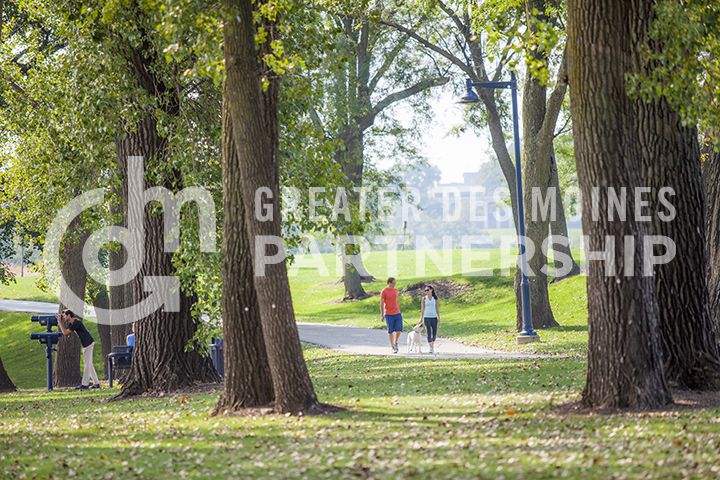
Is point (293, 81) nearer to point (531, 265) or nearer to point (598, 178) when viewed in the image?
point (598, 178)

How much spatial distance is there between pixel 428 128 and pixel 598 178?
36582mm

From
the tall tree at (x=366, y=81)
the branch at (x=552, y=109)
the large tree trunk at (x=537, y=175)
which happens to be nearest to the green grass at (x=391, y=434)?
the branch at (x=552, y=109)

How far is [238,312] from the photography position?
13727 mm

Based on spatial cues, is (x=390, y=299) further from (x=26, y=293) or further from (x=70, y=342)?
(x=26, y=293)

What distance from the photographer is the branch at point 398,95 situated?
43.2 meters

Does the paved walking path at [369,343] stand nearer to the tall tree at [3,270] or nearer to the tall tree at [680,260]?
the tall tree at [3,270]

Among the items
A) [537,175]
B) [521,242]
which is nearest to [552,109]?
[537,175]

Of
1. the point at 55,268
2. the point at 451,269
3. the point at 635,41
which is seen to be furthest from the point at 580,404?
the point at 451,269

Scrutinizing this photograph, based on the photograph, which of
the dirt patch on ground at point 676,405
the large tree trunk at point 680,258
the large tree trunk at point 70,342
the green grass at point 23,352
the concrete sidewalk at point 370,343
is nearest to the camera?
the dirt patch on ground at point 676,405

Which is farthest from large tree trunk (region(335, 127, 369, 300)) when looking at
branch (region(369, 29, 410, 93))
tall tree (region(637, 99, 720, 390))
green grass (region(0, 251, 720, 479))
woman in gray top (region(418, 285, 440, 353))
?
tall tree (region(637, 99, 720, 390))

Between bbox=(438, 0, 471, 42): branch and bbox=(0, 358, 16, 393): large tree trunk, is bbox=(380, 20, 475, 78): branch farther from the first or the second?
bbox=(0, 358, 16, 393): large tree trunk

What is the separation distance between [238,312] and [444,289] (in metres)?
33.7

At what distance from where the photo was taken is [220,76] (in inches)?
506

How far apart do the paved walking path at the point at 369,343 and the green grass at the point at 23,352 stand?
24.5ft
